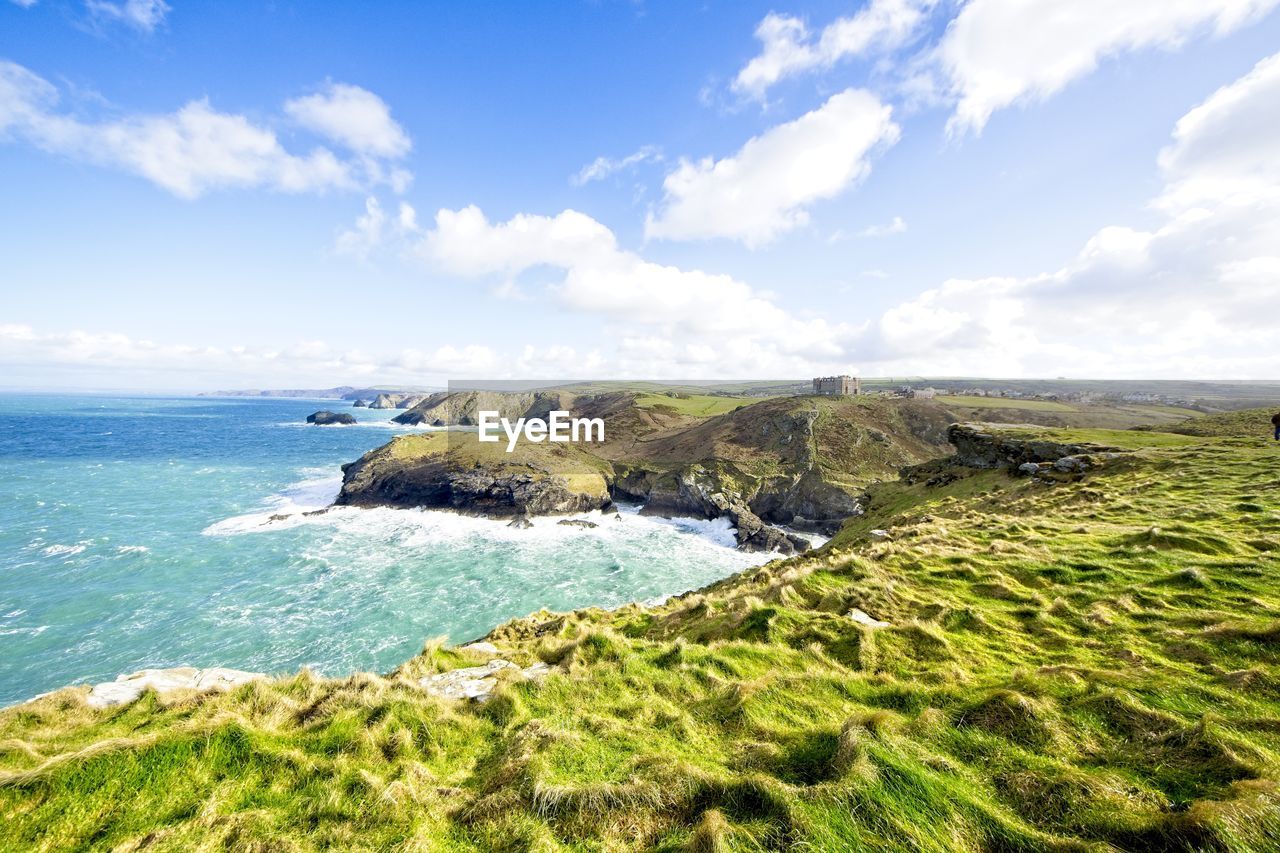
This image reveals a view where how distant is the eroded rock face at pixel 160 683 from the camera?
344 inches

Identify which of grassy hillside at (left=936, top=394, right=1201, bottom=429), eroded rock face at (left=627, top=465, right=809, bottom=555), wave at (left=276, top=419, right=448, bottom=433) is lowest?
eroded rock face at (left=627, top=465, right=809, bottom=555)

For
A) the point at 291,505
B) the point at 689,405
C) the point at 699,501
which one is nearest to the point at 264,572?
the point at 291,505

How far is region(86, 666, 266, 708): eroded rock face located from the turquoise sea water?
1604 centimetres

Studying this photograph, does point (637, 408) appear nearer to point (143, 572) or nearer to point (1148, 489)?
point (143, 572)

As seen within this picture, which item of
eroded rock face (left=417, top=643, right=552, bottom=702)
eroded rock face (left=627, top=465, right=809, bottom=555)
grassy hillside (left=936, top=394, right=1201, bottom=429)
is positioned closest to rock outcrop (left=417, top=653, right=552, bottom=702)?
eroded rock face (left=417, top=643, right=552, bottom=702)

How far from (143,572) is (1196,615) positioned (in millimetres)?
56649

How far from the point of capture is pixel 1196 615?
353 inches

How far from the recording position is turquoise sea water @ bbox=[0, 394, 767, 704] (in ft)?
84.3

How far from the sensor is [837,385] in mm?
118000

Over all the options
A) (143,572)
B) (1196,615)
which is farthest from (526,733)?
(143,572)

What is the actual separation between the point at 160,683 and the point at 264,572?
34747mm

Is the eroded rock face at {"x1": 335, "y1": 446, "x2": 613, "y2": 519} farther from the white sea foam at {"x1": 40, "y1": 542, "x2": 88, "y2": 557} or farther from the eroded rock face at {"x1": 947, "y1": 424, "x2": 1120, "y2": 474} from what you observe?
the eroded rock face at {"x1": 947, "y1": 424, "x2": 1120, "y2": 474}

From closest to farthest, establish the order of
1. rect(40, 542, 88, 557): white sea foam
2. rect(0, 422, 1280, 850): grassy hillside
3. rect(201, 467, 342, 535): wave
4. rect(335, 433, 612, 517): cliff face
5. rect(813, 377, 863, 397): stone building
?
rect(0, 422, 1280, 850): grassy hillside < rect(40, 542, 88, 557): white sea foam < rect(201, 467, 342, 535): wave < rect(335, 433, 612, 517): cliff face < rect(813, 377, 863, 397): stone building

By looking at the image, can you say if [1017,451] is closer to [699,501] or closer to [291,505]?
[699,501]
